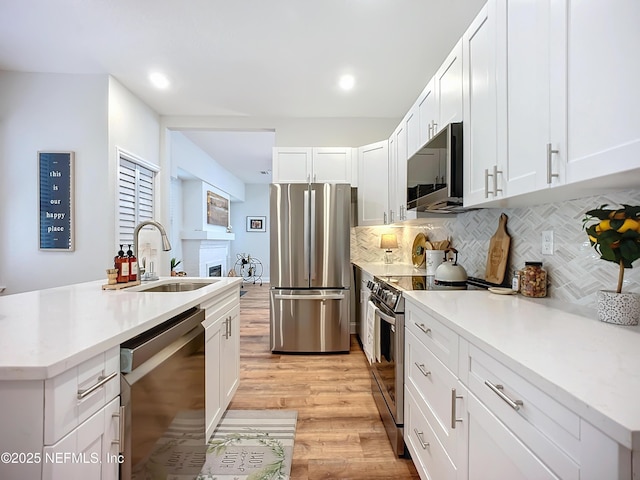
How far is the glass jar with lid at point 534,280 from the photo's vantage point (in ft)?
5.19

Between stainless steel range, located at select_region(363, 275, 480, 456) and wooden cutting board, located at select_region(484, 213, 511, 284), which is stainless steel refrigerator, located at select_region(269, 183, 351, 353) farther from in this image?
wooden cutting board, located at select_region(484, 213, 511, 284)

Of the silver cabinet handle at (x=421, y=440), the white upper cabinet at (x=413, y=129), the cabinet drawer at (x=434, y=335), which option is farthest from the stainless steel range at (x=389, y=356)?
the white upper cabinet at (x=413, y=129)

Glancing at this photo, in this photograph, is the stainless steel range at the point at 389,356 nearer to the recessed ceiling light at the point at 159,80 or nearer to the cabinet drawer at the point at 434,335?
the cabinet drawer at the point at 434,335

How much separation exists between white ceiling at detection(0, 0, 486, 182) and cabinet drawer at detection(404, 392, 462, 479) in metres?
2.51

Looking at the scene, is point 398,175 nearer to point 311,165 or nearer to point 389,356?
point 311,165

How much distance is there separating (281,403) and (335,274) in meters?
1.38

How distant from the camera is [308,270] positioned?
3.33m

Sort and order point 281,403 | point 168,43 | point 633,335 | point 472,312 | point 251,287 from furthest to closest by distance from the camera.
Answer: point 251,287
point 168,43
point 281,403
point 472,312
point 633,335

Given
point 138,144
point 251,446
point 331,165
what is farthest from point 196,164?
point 251,446

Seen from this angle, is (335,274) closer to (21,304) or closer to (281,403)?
(281,403)

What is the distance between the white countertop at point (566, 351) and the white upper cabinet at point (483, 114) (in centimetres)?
56

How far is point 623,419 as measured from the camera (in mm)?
527

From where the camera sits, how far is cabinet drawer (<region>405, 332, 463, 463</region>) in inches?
46.6

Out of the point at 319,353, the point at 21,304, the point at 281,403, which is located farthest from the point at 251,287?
the point at 21,304
